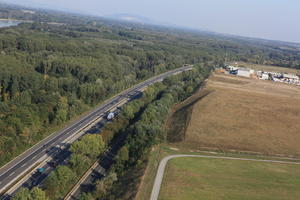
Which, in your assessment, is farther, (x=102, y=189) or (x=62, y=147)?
(x=62, y=147)

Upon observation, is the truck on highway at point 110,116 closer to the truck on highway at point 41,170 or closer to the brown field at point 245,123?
the brown field at point 245,123

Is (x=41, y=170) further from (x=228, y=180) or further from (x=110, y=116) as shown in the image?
(x=228, y=180)

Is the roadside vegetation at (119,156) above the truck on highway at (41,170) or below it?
above

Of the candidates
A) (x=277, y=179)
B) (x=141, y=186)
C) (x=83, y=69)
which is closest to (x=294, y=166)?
(x=277, y=179)

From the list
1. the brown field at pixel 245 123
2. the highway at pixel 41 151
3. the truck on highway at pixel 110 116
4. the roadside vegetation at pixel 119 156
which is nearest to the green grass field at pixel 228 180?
the roadside vegetation at pixel 119 156

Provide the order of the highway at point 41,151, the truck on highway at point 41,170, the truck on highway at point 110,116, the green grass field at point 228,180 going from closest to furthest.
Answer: the green grass field at point 228,180 < the highway at point 41,151 < the truck on highway at point 41,170 < the truck on highway at point 110,116

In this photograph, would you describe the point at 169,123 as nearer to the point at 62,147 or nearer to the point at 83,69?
the point at 62,147
